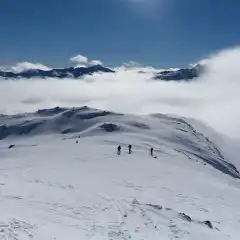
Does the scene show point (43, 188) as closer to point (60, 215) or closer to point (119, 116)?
point (60, 215)

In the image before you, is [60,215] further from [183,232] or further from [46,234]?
[183,232]

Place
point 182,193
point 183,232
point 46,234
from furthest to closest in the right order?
point 182,193 → point 183,232 → point 46,234

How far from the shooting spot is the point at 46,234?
20875 mm

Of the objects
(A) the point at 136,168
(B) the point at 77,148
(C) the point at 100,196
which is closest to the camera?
(C) the point at 100,196

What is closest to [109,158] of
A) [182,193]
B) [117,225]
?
[182,193]

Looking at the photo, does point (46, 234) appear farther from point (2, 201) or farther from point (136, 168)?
point (136, 168)

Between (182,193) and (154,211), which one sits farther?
(182,193)

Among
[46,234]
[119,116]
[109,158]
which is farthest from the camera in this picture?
[119,116]

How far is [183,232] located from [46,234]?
8.74 meters

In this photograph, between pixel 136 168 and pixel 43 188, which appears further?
pixel 136 168

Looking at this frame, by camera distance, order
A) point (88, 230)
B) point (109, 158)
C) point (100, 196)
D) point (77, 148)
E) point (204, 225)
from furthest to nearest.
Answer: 1. point (77, 148)
2. point (109, 158)
3. point (100, 196)
4. point (204, 225)
5. point (88, 230)

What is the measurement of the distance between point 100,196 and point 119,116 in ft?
542

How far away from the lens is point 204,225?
86.8 ft

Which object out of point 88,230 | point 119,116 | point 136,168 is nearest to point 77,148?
point 136,168
